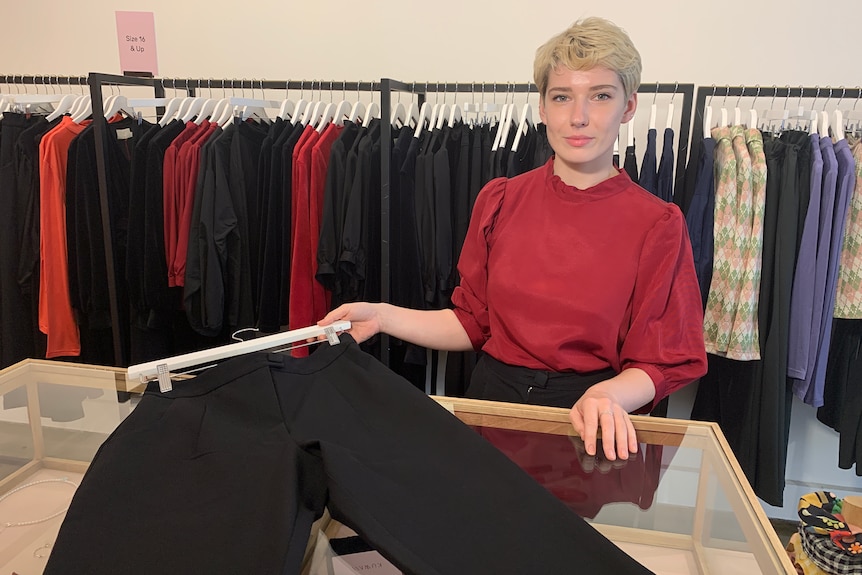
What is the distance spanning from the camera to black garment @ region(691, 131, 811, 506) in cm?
196

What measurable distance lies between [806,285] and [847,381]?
0.44 m

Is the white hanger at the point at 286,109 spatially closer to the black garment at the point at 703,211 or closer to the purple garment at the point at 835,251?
the black garment at the point at 703,211

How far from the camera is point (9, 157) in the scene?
230cm

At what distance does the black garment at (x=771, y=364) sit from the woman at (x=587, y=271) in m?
0.97

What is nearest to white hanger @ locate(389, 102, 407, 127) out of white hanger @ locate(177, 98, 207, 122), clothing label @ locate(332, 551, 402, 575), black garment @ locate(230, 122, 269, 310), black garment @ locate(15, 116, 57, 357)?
black garment @ locate(230, 122, 269, 310)

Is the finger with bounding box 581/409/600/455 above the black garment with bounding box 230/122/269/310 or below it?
below

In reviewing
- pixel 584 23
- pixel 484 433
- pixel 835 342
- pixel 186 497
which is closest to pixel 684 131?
pixel 835 342

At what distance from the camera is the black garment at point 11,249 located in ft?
7.52

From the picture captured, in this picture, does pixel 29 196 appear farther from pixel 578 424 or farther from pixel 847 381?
pixel 847 381

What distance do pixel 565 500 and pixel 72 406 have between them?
0.93 meters

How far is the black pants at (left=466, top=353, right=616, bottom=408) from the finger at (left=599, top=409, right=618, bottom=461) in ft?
0.82

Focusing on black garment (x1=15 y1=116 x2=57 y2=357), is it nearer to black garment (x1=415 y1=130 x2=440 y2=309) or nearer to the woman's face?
black garment (x1=415 y1=130 x2=440 y2=309)

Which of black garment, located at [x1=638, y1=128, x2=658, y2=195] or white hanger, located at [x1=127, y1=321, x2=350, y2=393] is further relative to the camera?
black garment, located at [x1=638, y1=128, x2=658, y2=195]

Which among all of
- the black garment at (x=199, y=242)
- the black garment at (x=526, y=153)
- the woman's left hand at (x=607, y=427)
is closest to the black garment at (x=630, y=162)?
the black garment at (x=526, y=153)
